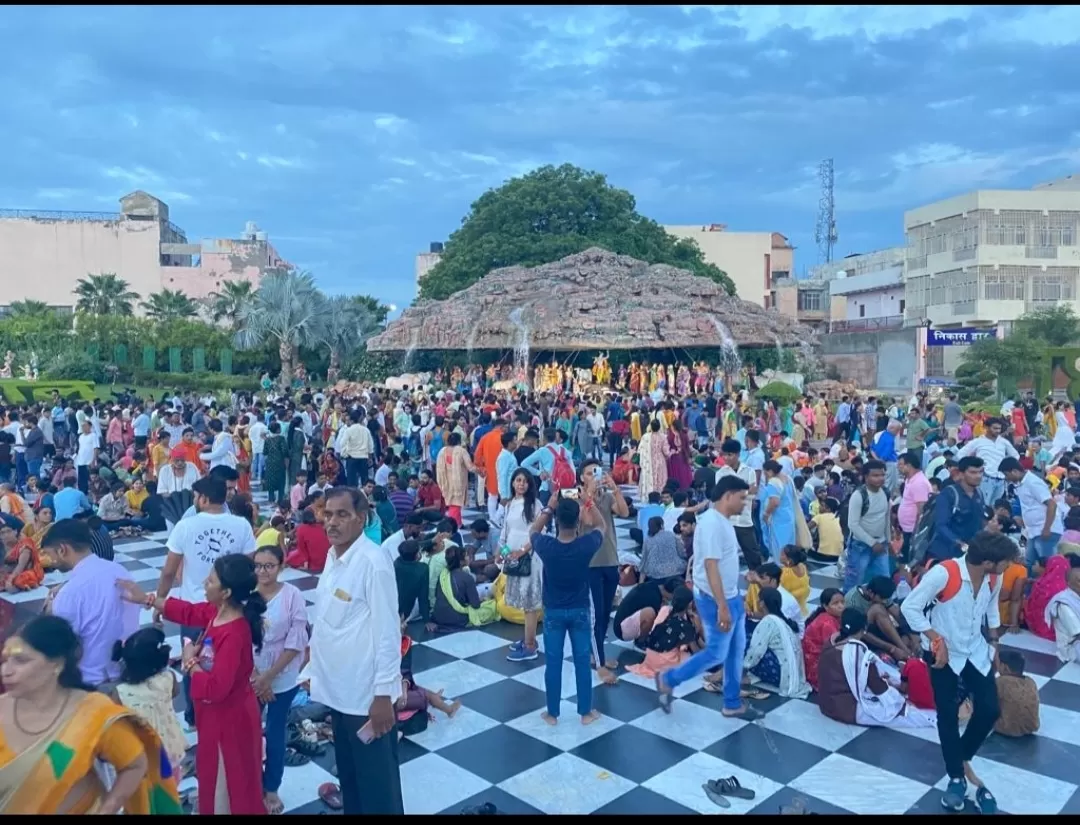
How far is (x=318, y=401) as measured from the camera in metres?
18.8

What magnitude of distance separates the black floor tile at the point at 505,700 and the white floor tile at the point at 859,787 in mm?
1604

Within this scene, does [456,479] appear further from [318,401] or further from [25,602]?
[318,401]

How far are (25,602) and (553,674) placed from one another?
505cm

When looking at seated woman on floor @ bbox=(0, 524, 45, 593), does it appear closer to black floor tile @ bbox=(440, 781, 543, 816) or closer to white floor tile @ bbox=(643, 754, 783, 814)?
black floor tile @ bbox=(440, 781, 543, 816)

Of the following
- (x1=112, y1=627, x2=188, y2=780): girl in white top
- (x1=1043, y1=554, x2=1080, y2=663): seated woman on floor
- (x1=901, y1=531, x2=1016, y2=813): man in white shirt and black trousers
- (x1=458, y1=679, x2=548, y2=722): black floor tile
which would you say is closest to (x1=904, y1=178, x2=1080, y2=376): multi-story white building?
(x1=1043, y1=554, x2=1080, y2=663): seated woman on floor

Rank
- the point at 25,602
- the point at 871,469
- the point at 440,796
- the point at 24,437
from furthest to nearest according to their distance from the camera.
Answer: the point at 24,437
the point at 25,602
the point at 871,469
the point at 440,796

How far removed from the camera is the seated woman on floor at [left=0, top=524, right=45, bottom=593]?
290 inches

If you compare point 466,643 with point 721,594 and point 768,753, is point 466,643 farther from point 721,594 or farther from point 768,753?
point 768,753

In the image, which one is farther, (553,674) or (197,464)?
(197,464)

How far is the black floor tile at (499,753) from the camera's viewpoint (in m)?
4.28

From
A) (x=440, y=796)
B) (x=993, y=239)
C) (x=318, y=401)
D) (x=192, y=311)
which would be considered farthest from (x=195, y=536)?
(x=192, y=311)

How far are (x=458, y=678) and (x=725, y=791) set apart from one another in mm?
2043

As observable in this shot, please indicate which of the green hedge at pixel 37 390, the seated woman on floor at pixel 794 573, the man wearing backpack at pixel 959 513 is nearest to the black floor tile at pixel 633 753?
the seated woman on floor at pixel 794 573

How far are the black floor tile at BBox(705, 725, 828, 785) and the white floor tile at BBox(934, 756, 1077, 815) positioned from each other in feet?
2.06
